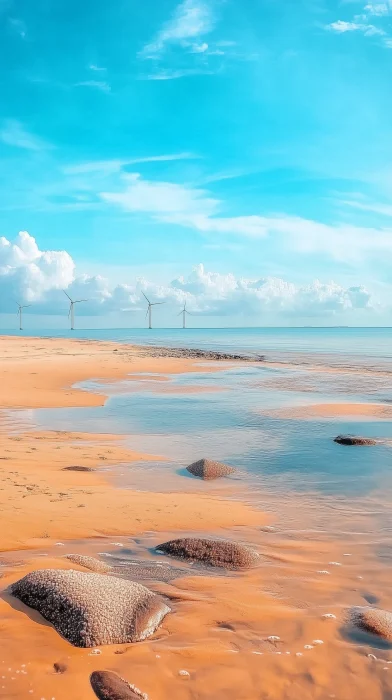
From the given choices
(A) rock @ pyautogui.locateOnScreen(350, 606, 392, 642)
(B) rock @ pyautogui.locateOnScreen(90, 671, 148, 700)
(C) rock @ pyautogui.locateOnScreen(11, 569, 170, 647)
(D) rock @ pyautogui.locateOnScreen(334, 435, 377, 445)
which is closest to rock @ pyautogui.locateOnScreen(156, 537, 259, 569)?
(C) rock @ pyautogui.locateOnScreen(11, 569, 170, 647)

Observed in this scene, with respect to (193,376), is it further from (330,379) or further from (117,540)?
(117,540)

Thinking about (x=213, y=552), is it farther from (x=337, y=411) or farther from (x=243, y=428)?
(x=337, y=411)

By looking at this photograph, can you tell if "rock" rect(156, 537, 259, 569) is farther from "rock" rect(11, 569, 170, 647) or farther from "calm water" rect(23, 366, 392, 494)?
"calm water" rect(23, 366, 392, 494)

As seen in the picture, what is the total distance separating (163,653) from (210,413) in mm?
14969

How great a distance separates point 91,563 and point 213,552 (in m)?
1.54

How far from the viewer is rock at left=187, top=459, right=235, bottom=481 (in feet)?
36.1

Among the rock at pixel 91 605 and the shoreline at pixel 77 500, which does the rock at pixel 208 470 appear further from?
the rock at pixel 91 605

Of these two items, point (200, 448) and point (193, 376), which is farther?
point (193, 376)

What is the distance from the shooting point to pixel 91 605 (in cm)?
472

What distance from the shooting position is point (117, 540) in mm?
7344

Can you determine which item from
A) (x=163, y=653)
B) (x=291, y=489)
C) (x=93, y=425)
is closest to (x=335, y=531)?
(x=291, y=489)

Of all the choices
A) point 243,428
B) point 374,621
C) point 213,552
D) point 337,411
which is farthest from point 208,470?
point 337,411

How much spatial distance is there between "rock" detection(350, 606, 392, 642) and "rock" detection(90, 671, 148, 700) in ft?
7.62

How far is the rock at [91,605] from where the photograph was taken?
15.0ft
